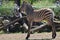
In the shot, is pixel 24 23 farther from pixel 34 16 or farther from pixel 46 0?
pixel 46 0

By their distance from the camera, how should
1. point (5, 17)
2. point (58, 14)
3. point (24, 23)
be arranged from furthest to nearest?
point (58, 14) < point (5, 17) < point (24, 23)

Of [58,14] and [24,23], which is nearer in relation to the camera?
[24,23]

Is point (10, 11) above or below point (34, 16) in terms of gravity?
below

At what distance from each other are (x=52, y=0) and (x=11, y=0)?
15.3 feet

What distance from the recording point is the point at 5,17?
15.9 metres

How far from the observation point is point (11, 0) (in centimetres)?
2880

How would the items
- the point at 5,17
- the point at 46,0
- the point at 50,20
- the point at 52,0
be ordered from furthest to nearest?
1. the point at 52,0
2. the point at 46,0
3. the point at 5,17
4. the point at 50,20

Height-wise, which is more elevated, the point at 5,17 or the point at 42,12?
the point at 42,12

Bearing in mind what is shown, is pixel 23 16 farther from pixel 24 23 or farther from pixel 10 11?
pixel 10 11

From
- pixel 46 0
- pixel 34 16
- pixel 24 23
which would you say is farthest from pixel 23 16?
pixel 46 0

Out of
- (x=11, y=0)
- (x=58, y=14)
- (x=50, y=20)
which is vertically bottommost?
(x=11, y=0)

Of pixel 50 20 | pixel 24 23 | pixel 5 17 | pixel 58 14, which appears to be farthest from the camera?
pixel 58 14

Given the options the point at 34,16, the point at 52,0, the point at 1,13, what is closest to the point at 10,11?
the point at 1,13

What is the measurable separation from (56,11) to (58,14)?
0.39m
